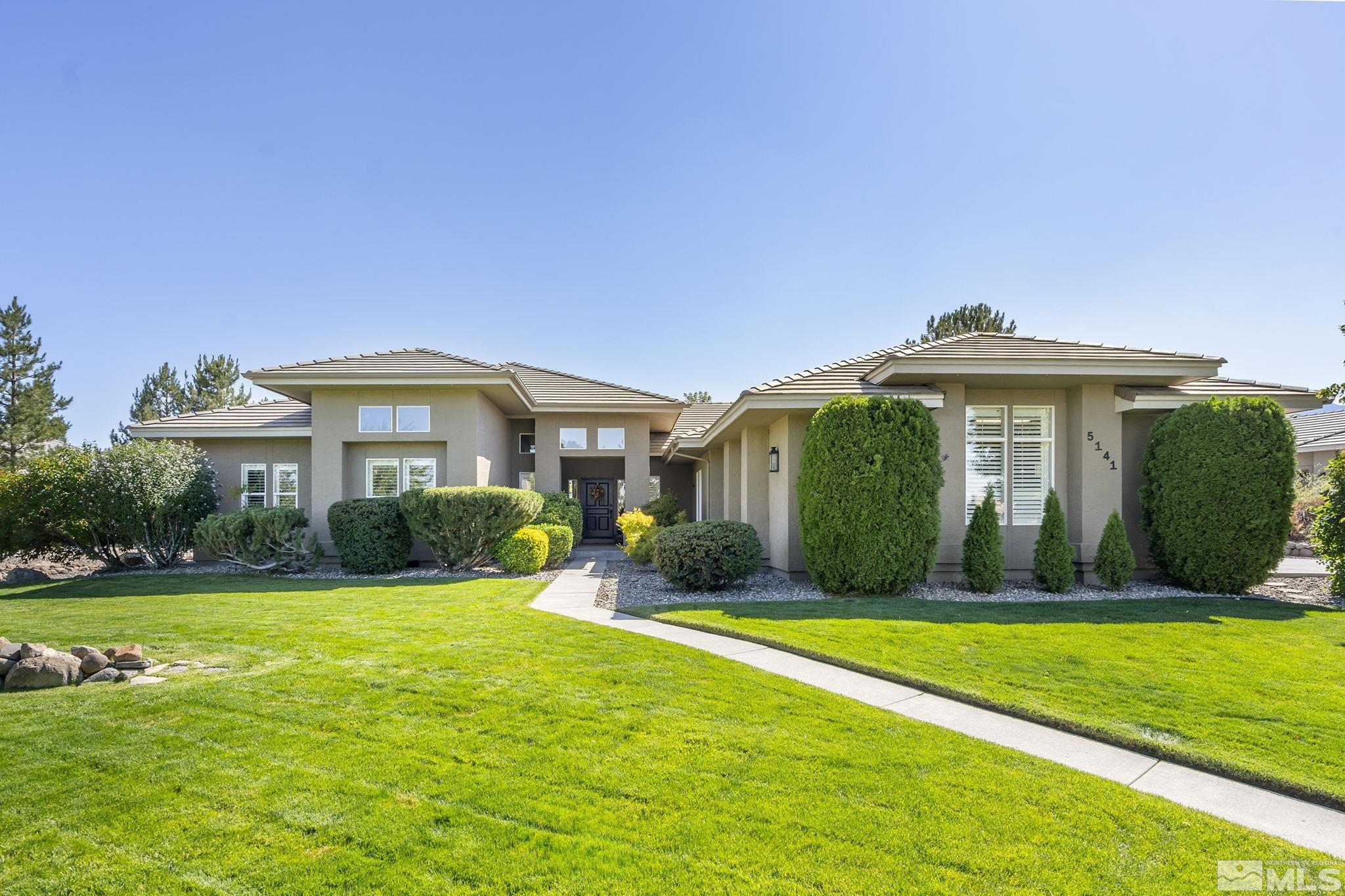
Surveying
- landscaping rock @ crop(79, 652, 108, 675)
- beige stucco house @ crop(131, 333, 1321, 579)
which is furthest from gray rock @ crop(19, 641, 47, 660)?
beige stucco house @ crop(131, 333, 1321, 579)

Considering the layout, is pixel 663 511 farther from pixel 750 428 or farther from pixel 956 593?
pixel 956 593

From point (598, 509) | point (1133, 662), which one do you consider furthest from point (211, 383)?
point (1133, 662)

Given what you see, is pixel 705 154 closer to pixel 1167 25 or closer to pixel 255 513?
pixel 1167 25

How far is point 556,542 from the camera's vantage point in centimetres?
1403

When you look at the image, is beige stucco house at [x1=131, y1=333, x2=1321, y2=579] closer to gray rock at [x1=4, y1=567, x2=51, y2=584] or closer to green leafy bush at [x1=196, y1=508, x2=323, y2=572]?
green leafy bush at [x1=196, y1=508, x2=323, y2=572]

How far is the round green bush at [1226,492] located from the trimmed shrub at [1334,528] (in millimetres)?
661

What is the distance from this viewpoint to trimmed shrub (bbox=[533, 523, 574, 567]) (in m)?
13.9

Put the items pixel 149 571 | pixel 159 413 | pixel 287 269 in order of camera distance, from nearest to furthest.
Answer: pixel 149 571 < pixel 287 269 < pixel 159 413

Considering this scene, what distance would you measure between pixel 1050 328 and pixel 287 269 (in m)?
18.3

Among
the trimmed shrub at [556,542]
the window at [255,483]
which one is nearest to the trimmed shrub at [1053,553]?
the trimmed shrub at [556,542]

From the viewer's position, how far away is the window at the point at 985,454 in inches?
418

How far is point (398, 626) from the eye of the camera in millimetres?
7449

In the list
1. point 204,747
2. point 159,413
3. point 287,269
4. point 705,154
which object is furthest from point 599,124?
point 159,413

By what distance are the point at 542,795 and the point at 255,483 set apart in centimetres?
1567
